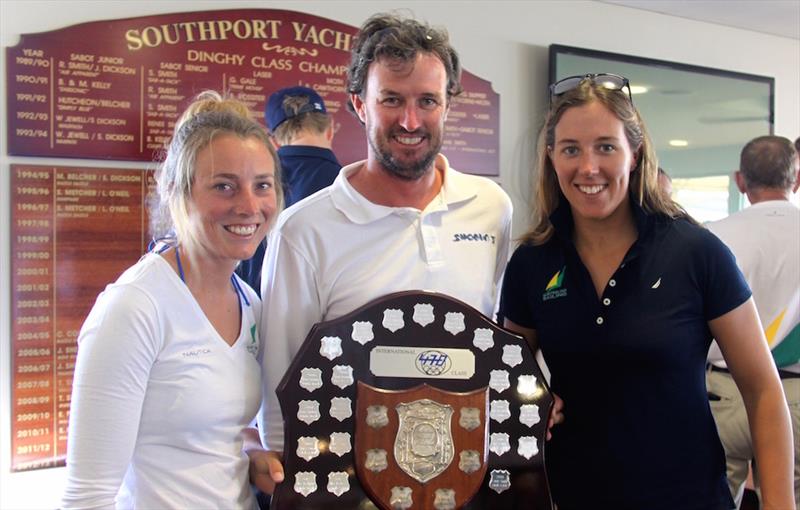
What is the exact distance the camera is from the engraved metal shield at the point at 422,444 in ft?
4.59

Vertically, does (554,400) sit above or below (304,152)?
below

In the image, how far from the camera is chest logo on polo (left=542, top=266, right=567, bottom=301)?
5.06 ft

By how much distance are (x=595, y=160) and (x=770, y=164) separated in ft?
5.81

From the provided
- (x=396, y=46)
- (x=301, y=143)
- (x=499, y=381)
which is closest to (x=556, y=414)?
(x=499, y=381)

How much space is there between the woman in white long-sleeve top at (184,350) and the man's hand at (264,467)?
0.08 feet

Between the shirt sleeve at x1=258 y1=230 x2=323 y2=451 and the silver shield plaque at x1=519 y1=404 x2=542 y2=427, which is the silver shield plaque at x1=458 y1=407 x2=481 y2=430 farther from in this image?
the shirt sleeve at x1=258 y1=230 x2=323 y2=451

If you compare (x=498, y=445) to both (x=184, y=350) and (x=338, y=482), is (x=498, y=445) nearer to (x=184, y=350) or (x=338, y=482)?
(x=338, y=482)

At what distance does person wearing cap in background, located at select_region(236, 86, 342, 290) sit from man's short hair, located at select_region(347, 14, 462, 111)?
0.81m

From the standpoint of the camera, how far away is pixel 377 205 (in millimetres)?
1561

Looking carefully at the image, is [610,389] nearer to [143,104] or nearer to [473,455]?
[473,455]

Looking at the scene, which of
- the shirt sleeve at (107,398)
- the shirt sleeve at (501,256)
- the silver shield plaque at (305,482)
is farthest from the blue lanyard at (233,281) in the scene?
the shirt sleeve at (501,256)

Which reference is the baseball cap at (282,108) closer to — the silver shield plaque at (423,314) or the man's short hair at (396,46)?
the man's short hair at (396,46)

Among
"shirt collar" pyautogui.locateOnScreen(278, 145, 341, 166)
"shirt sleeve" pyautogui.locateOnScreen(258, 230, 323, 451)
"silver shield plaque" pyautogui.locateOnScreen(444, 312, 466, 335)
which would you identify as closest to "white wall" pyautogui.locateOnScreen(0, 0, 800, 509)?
"shirt collar" pyautogui.locateOnScreen(278, 145, 341, 166)

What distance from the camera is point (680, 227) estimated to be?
4.95 ft
